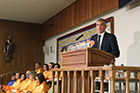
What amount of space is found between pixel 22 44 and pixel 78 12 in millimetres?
3693

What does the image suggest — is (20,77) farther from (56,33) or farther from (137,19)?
(137,19)

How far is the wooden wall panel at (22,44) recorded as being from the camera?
8633mm

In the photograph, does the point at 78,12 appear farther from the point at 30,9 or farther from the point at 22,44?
the point at 22,44

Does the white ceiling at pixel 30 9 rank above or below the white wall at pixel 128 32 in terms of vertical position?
above

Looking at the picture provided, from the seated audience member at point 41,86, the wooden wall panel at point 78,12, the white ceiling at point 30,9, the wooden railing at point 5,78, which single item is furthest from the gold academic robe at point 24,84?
the white ceiling at point 30,9

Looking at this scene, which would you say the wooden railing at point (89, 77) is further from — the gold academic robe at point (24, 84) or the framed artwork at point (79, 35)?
the gold academic robe at point (24, 84)

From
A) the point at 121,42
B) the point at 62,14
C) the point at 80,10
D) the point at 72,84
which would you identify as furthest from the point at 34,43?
the point at 72,84

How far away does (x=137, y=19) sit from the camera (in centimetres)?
417

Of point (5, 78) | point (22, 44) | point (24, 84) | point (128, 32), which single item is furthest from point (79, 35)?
point (5, 78)

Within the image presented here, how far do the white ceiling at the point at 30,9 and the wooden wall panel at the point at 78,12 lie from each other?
23cm

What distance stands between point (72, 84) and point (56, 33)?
5.27 metres

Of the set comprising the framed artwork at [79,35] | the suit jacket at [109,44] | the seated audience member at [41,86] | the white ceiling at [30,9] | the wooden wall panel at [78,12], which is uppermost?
the white ceiling at [30,9]

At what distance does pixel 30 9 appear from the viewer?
7.31 meters

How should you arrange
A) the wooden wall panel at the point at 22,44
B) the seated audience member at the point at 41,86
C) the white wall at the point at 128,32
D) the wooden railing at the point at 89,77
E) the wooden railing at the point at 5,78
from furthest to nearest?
the wooden wall panel at the point at 22,44 → the wooden railing at the point at 5,78 → the seated audience member at the point at 41,86 → the white wall at the point at 128,32 → the wooden railing at the point at 89,77
